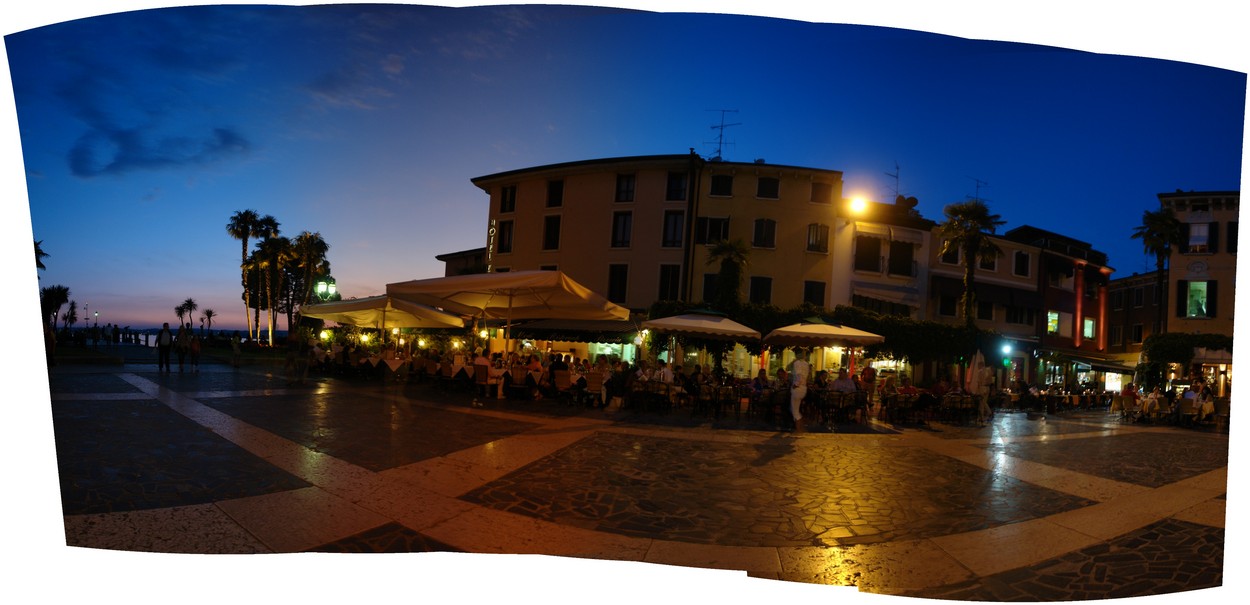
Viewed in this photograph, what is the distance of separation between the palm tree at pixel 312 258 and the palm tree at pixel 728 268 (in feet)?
8.99

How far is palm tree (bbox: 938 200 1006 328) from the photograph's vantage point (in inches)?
177

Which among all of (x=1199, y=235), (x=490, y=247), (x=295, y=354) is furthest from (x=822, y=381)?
(x=295, y=354)

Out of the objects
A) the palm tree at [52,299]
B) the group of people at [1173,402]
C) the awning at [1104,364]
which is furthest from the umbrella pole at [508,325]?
the awning at [1104,364]

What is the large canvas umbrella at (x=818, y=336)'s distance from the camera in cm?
500

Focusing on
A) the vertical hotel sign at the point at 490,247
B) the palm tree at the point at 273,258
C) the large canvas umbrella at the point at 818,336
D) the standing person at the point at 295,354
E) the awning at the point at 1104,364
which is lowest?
the standing person at the point at 295,354

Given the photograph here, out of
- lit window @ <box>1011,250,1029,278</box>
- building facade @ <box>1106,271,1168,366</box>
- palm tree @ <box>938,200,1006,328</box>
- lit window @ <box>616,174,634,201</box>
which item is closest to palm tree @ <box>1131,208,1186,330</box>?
building facade @ <box>1106,271,1168,366</box>

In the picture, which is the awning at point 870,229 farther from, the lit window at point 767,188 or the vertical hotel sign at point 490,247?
the vertical hotel sign at point 490,247

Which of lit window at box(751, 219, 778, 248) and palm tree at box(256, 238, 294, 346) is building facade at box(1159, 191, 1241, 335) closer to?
lit window at box(751, 219, 778, 248)

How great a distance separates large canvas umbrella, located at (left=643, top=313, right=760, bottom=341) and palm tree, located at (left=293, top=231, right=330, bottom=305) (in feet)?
8.35

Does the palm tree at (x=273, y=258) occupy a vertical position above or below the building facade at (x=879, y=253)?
below

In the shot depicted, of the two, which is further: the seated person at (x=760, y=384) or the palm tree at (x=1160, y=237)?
the seated person at (x=760, y=384)

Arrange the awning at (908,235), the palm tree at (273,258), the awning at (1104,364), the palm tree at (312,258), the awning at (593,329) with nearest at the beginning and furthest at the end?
the palm tree at (273,258), the palm tree at (312,258), the awning at (1104,364), the awning at (593,329), the awning at (908,235)

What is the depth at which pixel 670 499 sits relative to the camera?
4090 millimetres

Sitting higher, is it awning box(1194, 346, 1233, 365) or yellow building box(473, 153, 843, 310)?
yellow building box(473, 153, 843, 310)
